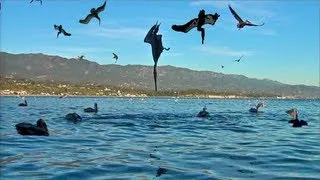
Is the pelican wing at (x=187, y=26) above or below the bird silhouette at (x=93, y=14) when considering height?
below

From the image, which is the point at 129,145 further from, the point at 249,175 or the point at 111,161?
the point at 249,175

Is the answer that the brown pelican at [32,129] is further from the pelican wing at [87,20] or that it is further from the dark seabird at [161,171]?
the pelican wing at [87,20]

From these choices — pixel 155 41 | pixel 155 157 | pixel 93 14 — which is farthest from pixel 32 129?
pixel 155 41

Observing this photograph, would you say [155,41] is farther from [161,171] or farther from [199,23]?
[161,171]

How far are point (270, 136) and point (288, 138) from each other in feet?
6.33

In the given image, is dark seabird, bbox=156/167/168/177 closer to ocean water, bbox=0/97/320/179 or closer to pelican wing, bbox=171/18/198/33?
ocean water, bbox=0/97/320/179

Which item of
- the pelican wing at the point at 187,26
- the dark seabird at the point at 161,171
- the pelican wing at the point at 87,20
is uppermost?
the pelican wing at the point at 87,20

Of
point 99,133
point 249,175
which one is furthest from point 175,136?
point 249,175

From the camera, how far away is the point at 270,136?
39.7 metres

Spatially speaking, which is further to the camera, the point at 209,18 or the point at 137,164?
the point at 137,164

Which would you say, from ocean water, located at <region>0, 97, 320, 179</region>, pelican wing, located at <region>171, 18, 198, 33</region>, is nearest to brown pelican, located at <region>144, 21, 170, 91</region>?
pelican wing, located at <region>171, 18, 198, 33</region>

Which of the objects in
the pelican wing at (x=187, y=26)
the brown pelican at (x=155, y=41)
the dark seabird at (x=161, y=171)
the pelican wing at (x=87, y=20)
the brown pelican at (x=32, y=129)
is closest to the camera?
the brown pelican at (x=155, y=41)

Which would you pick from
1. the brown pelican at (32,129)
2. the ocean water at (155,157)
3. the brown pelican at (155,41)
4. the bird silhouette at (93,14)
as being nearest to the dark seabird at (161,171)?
the ocean water at (155,157)

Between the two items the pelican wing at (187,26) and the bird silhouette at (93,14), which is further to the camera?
the bird silhouette at (93,14)
